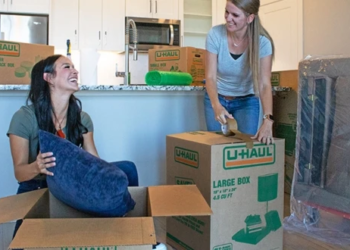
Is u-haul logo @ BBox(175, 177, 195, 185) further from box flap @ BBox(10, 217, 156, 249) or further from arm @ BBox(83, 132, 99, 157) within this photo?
box flap @ BBox(10, 217, 156, 249)

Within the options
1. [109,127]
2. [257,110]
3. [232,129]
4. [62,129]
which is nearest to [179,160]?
[232,129]

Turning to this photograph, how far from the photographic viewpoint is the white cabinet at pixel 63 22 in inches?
177

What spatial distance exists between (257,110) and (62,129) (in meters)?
0.95

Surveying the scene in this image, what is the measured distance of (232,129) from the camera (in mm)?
1452

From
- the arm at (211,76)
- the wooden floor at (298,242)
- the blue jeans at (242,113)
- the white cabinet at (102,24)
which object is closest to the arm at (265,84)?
the blue jeans at (242,113)

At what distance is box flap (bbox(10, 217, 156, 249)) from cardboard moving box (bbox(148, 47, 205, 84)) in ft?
5.32

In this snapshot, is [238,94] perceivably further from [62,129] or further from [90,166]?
[90,166]

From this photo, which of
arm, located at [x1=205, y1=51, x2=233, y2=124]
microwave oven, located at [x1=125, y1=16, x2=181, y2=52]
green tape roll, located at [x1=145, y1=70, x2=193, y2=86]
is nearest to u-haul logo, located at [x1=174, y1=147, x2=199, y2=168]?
arm, located at [x1=205, y1=51, x2=233, y2=124]

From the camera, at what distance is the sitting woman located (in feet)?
4.37

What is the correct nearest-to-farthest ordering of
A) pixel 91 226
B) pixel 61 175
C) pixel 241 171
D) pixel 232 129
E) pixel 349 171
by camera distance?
pixel 91 226
pixel 61 175
pixel 241 171
pixel 232 129
pixel 349 171

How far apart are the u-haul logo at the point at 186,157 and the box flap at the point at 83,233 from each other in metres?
0.52

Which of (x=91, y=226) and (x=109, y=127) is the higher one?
(x=109, y=127)

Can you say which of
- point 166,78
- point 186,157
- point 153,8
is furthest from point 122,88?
point 153,8

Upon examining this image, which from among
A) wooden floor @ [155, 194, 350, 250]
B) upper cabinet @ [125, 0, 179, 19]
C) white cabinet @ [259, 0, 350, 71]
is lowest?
wooden floor @ [155, 194, 350, 250]
